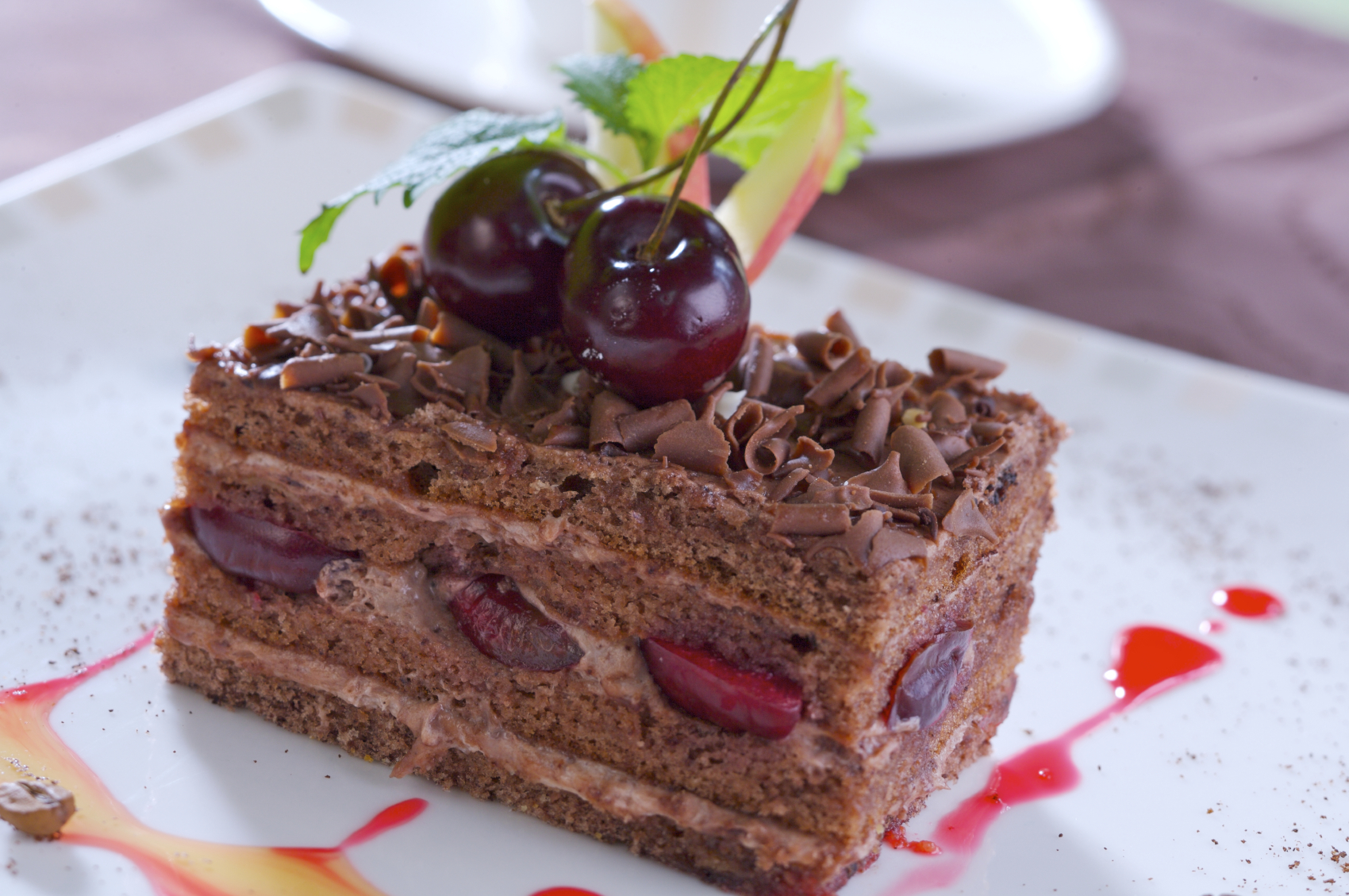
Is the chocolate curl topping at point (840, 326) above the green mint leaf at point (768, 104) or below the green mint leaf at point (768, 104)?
below

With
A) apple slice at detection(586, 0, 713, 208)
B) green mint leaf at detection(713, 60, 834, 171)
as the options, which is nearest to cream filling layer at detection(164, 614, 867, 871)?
apple slice at detection(586, 0, 713, 208)

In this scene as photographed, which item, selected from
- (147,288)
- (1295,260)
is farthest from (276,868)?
(1295,260)

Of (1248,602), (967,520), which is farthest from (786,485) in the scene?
(1248,602)

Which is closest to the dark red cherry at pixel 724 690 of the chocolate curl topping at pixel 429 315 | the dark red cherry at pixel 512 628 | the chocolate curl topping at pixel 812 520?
the dark red cherry at pixel 512 628

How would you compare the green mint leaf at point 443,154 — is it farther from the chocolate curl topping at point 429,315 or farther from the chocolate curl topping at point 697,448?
the chocolate curl topping at point 697,448

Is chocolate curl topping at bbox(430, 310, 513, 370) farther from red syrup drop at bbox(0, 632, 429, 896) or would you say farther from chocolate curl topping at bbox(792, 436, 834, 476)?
red syrup drop at bbox(0, 632, 429, 896)
